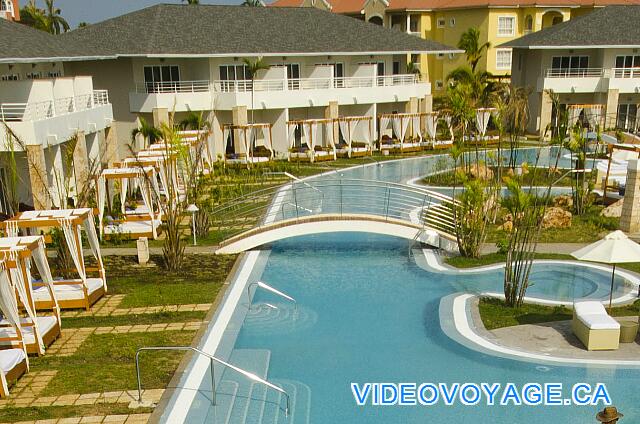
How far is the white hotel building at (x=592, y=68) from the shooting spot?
121ft

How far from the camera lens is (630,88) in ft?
121

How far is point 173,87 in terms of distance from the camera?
32.8 m

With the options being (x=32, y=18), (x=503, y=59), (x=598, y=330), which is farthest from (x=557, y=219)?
(x=32, y=18)

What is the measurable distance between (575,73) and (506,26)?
39.5 ft

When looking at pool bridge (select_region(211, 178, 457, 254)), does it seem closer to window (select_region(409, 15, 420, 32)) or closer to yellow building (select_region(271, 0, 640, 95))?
yellow building (select_region(271, 0, 640, 95))

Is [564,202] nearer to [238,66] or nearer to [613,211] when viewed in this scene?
[613,211]

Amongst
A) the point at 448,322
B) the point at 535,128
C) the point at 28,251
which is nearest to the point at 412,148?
the point at 535,128

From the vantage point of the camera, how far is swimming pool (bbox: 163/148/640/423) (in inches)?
380

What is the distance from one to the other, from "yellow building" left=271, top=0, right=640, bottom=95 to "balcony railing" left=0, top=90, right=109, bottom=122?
30324 mm

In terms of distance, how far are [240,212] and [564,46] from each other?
Result: 25.3 meters

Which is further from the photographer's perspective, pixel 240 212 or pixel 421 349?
pixel 240 212

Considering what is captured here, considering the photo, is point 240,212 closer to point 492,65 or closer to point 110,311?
point 110,311

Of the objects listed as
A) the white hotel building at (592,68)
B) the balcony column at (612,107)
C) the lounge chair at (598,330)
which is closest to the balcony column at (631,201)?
the lounge chair at (598,330)

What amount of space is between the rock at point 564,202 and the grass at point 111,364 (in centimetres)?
1479
